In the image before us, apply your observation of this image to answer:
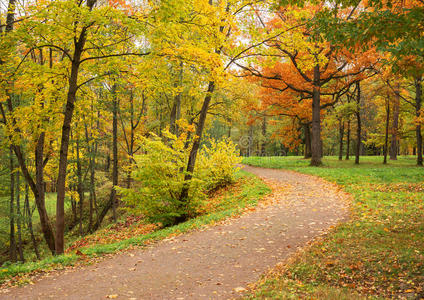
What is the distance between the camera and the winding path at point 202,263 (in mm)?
4465

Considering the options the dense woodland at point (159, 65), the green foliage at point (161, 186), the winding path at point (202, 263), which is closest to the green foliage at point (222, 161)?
the dense woodland at point (159, 65)

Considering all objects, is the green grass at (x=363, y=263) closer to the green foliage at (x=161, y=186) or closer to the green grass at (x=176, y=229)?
the green grass at (x=176, y=229)

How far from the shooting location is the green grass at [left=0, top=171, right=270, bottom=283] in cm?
573

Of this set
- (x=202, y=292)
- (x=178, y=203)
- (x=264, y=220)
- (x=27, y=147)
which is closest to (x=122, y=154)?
(x=27, y=147)

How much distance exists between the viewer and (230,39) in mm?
9617

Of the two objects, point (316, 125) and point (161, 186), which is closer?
point (161, 186)

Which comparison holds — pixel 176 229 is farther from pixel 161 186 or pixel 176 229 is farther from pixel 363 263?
pixel 363 263

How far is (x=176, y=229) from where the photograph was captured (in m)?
8.02

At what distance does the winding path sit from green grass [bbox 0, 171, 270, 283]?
0.49 metres

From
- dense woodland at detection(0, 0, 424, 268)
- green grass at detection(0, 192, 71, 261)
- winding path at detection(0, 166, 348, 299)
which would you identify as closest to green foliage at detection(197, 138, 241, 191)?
dense woodland at detection(0, 0, 424, 268)

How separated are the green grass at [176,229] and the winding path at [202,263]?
0.49 meters

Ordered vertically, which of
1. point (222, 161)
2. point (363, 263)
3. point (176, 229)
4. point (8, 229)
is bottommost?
point (8, 229)

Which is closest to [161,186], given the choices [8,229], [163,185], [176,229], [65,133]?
[163,185]

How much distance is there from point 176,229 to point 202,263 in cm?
272
